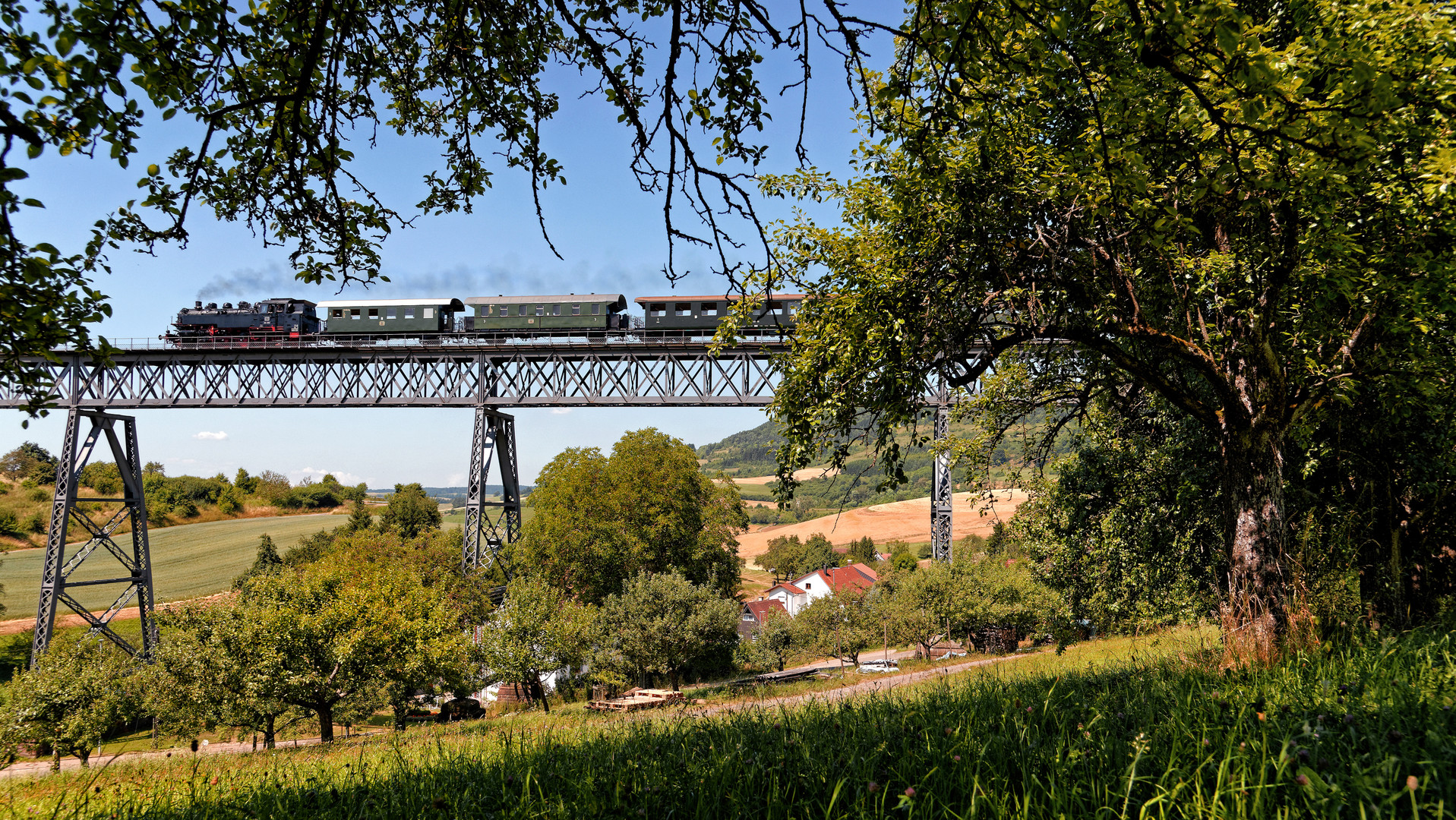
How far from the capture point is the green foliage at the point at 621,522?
103ft

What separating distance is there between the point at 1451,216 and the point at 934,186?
3.32m

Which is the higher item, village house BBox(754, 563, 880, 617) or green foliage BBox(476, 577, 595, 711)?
green foliage BBox(476, 577, 595, 711)

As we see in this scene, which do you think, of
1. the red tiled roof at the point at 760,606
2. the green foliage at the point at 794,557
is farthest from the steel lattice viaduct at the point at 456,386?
the green foliage at the point at 794,557

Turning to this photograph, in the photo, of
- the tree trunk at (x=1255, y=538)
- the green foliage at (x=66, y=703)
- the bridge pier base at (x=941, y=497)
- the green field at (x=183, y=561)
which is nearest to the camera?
the tree trunk at (x=1255, y=538)

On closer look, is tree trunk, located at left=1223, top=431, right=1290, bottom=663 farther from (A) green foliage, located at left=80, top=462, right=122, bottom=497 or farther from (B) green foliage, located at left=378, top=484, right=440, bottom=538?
→ (A) green foliage, located at left=80, top=462, right=122, bottom=497

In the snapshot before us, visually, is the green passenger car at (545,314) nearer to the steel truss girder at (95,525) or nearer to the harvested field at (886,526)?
the steel truss girder at (95,525)

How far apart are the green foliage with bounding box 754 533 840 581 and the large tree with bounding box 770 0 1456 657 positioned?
81677 millimetres

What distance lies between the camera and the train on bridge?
1090 inches

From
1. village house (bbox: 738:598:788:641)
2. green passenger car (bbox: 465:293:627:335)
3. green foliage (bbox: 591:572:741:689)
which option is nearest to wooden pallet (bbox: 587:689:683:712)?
green foliage (bbox: 591:572:741:689)

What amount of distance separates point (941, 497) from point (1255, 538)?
19959 mm

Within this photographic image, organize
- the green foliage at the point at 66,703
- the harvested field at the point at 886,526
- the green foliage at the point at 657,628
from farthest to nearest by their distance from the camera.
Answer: the harvested field at the point at 886,526, the green foliage at the point at 657,628, the green foliage at the point at 66,703

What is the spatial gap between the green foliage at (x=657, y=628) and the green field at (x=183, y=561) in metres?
39.8

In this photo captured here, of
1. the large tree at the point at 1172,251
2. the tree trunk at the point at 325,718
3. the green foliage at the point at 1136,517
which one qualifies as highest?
the large tree at the point at 1172,251

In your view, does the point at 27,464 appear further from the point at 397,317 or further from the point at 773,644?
the point at 773,644
